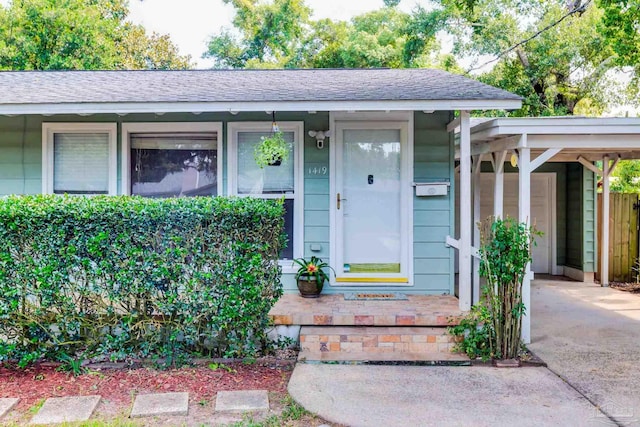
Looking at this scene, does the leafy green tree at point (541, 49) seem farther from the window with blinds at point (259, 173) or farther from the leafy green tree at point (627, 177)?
the window with blinds at point (259, 173)

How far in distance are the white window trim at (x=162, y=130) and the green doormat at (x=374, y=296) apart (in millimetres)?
1910

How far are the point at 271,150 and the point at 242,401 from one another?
270 cm

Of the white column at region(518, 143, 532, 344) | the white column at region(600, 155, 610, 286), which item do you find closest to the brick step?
the white column at region(518, 143, 532, 344)

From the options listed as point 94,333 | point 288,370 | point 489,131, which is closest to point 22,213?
point 94,333

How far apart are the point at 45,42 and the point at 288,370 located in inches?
555

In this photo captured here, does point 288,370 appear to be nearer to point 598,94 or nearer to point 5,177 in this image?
point 5,177

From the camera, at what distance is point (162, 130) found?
5.78 metres

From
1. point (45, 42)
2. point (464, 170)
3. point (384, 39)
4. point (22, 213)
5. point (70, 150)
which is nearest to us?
point (22, 213)

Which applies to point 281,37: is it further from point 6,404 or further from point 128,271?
point 6,404

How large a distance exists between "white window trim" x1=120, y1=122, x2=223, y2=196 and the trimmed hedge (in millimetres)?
1699

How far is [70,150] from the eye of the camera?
5812mm

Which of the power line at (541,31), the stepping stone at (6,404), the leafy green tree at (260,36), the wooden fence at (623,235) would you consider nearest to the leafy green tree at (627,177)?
the power line at (541,31)

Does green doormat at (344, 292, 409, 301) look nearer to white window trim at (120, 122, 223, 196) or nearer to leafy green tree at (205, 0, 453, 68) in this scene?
white window trim at (120, 122, 223, 196)

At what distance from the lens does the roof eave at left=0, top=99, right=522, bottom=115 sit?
4.73 m
